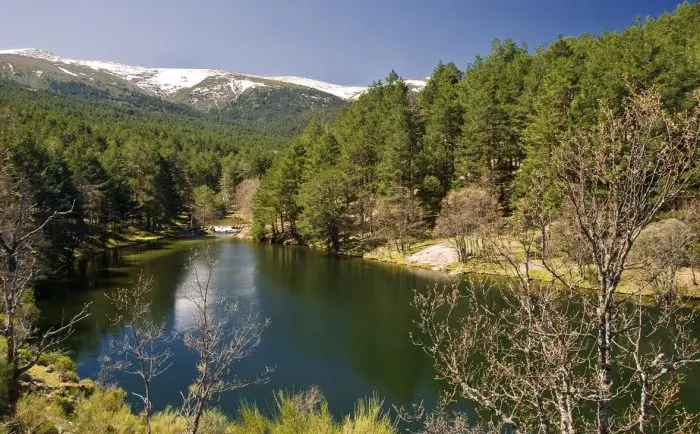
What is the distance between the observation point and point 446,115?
6862cm

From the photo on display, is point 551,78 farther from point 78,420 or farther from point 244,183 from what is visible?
point 244,183

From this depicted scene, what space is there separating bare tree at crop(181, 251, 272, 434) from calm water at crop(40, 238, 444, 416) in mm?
983

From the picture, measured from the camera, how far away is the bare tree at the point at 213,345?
11183mm

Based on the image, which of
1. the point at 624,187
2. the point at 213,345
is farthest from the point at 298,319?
the point at 624,187

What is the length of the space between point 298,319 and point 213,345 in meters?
23.1

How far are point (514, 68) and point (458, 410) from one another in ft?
201

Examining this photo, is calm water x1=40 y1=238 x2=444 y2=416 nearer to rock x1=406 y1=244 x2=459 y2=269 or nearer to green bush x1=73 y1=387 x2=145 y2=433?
rock x1=406 y1=244 x2=459 y2=269

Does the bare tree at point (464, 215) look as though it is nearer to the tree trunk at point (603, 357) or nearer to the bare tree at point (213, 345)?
the bare tree at point (213, 345)

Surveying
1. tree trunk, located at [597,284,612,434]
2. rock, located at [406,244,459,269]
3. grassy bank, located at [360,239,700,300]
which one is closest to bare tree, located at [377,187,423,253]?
grassy bank, located at [360,239,700,300]

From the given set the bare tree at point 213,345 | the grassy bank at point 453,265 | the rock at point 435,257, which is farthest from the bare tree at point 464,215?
the bare tree at point 213,345

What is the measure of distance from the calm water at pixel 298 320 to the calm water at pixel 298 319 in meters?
0.06

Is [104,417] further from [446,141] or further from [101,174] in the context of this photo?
[101,174]

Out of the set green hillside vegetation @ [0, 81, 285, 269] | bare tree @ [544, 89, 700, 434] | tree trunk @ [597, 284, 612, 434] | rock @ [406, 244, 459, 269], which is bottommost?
rock @ [406, 244, 459, 269]

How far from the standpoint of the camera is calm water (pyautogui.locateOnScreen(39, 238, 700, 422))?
22.8m
